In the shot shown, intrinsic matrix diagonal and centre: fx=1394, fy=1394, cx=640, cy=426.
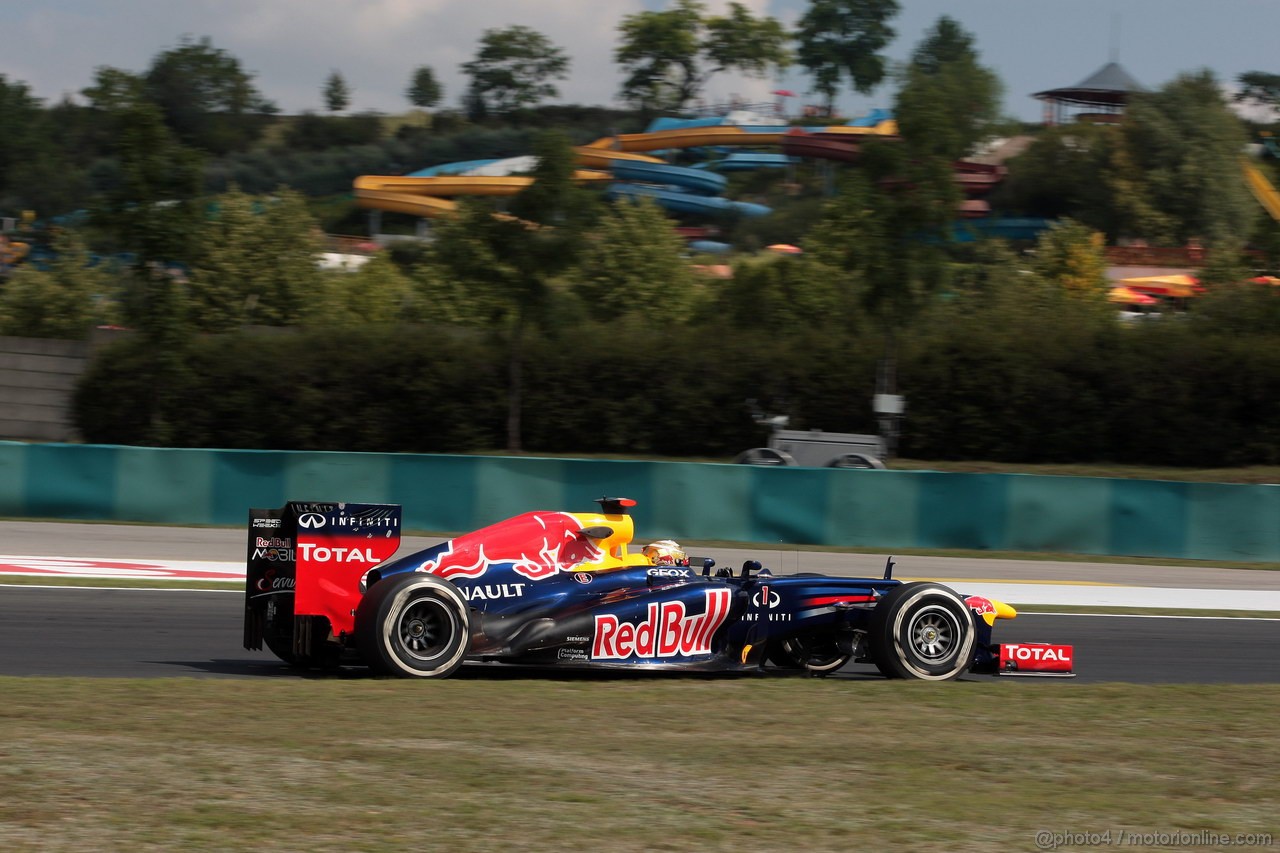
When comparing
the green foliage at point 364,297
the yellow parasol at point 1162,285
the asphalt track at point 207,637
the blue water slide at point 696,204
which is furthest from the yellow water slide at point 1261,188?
the asphalt track at point 207,637

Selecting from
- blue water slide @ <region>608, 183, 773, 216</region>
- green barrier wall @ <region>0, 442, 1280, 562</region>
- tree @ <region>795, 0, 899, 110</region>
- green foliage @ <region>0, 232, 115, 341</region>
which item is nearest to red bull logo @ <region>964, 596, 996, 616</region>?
green barrier wall @ <region>0, 442, 1280, 562</region>

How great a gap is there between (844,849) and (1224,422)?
29722mm

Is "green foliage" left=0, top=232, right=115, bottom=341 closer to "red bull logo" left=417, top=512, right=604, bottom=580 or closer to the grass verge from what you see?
"red bull logo" left=417, top=512, right=604, bottom=580

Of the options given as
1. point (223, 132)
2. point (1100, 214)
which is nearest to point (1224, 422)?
point (1100, 214)

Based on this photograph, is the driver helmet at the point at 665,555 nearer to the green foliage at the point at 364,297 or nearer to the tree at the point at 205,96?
the green foliage at the point at 364,297

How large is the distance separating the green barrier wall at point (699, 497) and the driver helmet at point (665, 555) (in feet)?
35.5

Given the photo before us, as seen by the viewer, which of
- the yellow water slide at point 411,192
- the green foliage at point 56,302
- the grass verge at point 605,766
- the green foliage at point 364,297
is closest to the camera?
the grass verge at point 605,766

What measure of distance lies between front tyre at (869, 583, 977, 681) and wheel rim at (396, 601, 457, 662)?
281 centimetres

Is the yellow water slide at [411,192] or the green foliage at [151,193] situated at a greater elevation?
the yellow water slide at [411,192]

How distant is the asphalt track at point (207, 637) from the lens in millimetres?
9578

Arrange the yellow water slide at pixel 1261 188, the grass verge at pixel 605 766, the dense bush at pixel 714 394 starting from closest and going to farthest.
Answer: the grass verge at pixel 605 766 → the dense bush at pixel 714 394 → the yellow water slide at pixel 1261 188

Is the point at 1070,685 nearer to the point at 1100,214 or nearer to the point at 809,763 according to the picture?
the point at 809,763

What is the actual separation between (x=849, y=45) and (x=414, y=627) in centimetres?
13640

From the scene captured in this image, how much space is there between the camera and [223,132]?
131125 millimetres
